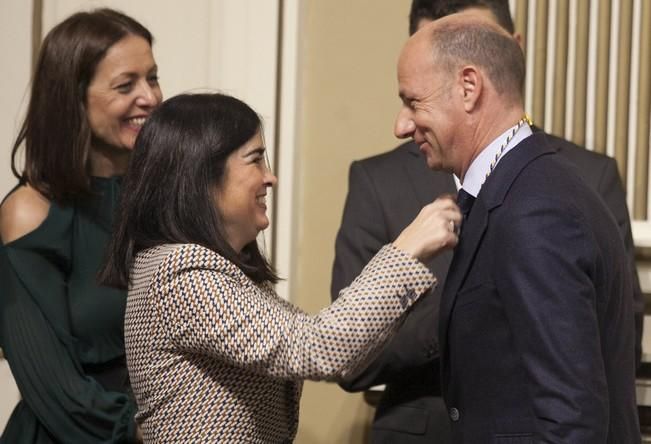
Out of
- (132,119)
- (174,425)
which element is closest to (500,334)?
(174,425)

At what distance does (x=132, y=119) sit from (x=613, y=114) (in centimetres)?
145

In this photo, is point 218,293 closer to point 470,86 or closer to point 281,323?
point 281,323

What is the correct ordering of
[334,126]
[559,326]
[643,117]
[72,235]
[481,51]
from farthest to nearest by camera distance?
[334,126] < [643,117] < [72,235] < [481,51] < [559,326]

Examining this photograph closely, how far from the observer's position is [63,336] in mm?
2430

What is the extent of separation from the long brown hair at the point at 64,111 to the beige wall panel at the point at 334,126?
915 millimetres

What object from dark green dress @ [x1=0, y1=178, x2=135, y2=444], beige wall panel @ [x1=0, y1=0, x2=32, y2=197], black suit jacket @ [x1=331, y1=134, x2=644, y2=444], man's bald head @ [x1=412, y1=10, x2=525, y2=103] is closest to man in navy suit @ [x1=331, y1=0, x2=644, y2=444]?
black suit jacket @ [x1=331, y1=134, x2=644, y2=444]

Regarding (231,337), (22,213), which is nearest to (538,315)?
(231,337)

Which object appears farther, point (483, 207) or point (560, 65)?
point (560, 65)

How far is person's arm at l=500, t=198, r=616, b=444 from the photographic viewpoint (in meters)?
1.69

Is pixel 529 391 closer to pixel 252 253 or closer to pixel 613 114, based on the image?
pixel 252 253

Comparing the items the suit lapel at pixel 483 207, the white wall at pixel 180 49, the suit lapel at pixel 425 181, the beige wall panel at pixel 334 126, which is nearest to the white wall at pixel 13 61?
the white wall at pixel 180 49

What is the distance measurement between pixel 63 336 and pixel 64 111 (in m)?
0.53

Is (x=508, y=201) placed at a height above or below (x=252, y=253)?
above

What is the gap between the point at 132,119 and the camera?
8.79 feet
